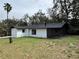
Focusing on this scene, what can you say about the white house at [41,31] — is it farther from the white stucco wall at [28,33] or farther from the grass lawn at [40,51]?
the grass lawn at [40,51]

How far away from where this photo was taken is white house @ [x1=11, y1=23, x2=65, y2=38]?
36100mm

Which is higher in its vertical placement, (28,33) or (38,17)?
(38,17)

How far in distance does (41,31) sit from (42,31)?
274 mm

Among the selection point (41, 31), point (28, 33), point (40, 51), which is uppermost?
point (41, 31)

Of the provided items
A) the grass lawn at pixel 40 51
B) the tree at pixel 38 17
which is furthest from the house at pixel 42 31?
the tree at pixel 38 17

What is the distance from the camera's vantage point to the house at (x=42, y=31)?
3616cm

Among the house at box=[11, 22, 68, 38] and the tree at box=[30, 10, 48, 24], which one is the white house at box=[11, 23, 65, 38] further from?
the tree at box=[30, 10, 48, 24]

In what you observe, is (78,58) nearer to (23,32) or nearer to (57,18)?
(23,32)

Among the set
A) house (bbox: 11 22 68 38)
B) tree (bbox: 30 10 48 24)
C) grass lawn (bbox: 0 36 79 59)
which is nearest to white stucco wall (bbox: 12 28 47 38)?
house (bbox: 11 22 68 38)

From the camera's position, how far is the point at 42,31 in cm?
3634

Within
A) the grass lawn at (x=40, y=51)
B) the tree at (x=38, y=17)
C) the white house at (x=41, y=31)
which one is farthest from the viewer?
the tree at (x=38, y=17)

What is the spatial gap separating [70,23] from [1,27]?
62.1 feet

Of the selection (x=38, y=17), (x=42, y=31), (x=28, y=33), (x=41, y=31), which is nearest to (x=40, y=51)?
(x=42, y=31)

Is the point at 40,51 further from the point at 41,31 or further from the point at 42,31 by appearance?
the point at 41,31
